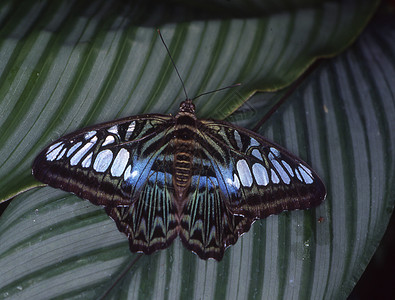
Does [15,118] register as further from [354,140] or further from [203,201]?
[354,140]

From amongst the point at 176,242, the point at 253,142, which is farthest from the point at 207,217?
the point at 253,142

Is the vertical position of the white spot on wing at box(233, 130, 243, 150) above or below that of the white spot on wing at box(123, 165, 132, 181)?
above

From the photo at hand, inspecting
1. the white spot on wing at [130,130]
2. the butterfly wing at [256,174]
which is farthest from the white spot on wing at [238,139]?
the white spot on wing at [130,130]

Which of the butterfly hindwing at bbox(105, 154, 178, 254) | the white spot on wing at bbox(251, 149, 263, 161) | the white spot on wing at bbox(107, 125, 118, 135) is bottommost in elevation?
the butterfly hindwing at bbox(105, 154, 178, 254)

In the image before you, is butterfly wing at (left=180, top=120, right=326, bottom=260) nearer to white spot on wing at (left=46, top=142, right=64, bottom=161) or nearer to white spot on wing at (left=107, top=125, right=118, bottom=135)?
white spot on wing at (left=107, top=125, right=118, bottom=135)

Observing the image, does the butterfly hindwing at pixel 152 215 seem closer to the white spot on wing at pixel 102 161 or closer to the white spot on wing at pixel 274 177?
the white spot on wing at pixel 102 161

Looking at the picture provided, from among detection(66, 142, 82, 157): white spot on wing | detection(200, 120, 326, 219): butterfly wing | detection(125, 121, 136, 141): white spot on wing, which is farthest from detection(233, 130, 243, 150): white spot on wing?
detection(66, 142, 82, 157): white spot on wing

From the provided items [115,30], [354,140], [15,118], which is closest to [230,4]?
[115,30]

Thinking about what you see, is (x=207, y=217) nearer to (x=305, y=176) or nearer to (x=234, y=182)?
(x=234, y=182)
